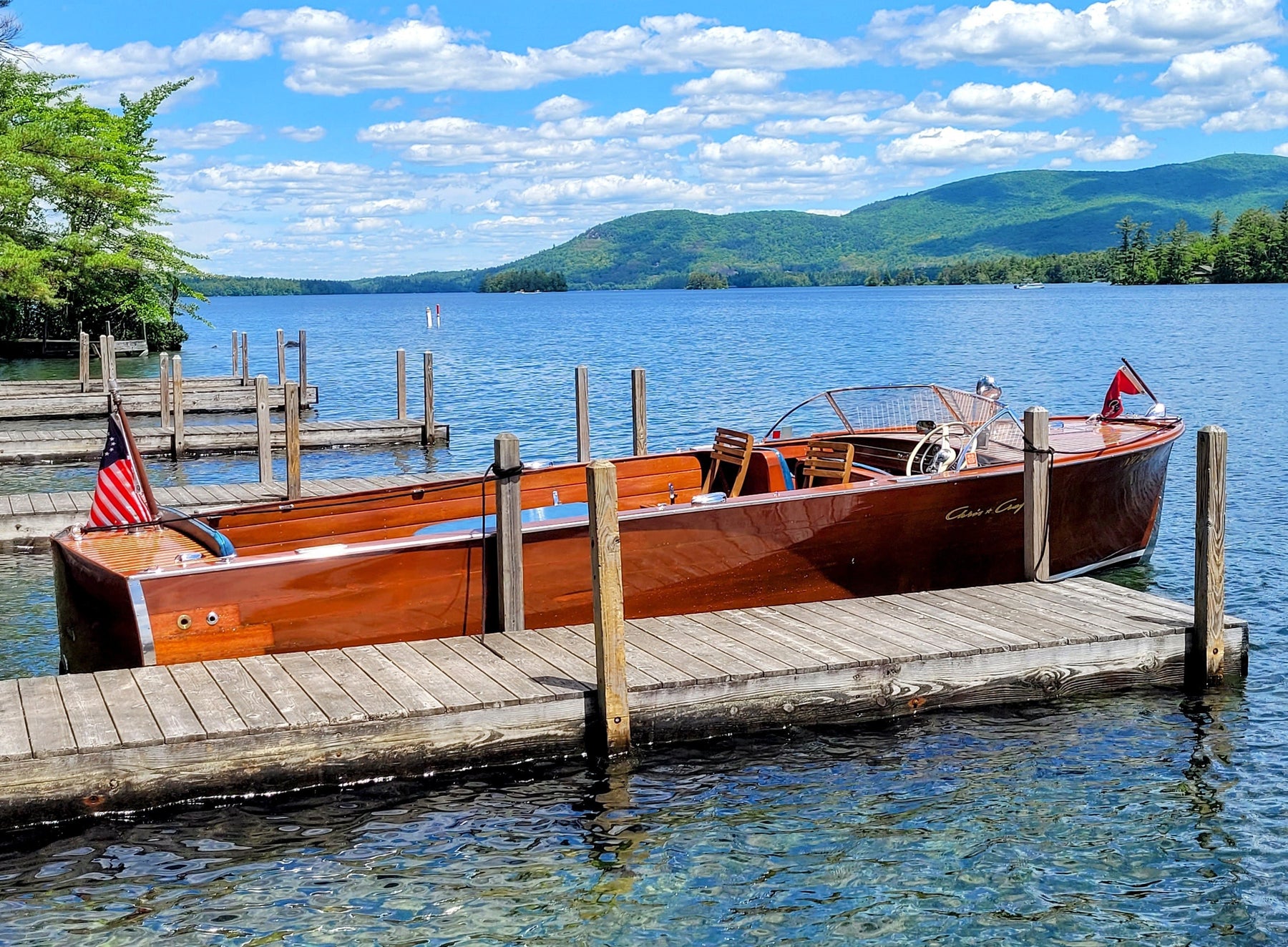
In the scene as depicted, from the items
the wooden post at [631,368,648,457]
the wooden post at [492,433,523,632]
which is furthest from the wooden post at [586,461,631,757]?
the wooden post at [631,368,648,457]

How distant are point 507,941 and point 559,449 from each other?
19257 millimetres

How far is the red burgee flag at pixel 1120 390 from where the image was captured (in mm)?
12914

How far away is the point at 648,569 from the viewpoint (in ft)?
30.6

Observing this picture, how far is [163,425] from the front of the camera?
23406 mm

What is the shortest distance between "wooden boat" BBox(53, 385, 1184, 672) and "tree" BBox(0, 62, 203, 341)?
29599 millimetres

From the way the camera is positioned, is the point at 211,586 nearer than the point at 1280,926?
No

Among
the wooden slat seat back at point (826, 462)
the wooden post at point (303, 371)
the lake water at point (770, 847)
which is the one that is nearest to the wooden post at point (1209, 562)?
the lake water at point (770, 847)

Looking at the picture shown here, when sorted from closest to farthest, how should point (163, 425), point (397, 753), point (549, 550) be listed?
point (397, 753) → point (549, 550) → point (163, 425)

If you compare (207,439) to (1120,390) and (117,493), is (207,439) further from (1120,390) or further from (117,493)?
(1120,390)

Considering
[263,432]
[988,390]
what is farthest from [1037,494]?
[263,432]

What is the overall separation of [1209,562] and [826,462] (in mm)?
3212

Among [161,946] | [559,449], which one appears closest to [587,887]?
[161,946]

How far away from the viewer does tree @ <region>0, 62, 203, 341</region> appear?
1506 inches

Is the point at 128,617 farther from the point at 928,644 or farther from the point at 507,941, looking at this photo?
the point at 928,644
